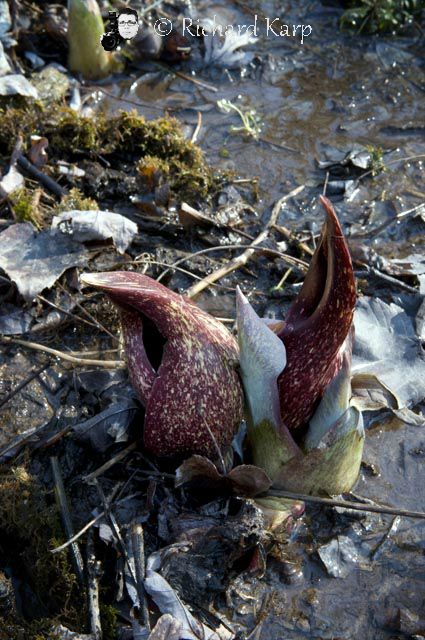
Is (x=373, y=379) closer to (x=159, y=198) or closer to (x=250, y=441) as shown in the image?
(x=250, y=441)

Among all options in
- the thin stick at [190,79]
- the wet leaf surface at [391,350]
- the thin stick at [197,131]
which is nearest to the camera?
the wet leaf surface at [391,350]

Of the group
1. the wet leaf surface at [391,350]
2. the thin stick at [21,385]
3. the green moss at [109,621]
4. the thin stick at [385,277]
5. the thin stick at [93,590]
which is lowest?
the green moss at [109,621]

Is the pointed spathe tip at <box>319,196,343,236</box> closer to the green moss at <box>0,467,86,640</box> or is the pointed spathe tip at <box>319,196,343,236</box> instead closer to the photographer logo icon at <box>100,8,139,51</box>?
the green moss at <box>0,467,86,640</box>

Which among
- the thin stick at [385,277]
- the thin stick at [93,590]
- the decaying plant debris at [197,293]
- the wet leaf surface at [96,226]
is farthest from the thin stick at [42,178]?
the thin stick at [93,590]

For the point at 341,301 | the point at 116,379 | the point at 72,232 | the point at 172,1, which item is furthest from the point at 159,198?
the point at 172,1

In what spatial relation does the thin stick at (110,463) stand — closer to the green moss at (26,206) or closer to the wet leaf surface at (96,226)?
the wet leaf surface at (96,226)

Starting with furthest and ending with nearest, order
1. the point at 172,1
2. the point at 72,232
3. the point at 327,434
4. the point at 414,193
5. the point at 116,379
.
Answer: the point at 172,1, the point at 414,193, the point at 72,232, the point at 116,379, the point at 327,434
